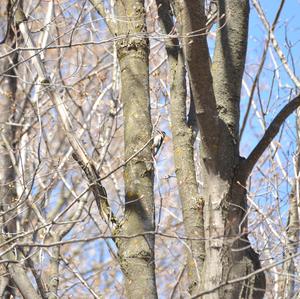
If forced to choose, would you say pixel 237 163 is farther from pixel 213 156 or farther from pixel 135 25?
pixel 135 25

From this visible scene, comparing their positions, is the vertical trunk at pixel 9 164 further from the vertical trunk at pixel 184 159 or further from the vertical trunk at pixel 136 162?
the vertical trunk at pixel 184 159

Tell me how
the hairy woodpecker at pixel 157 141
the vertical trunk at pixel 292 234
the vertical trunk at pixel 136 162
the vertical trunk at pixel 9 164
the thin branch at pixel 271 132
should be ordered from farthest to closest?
the vertical trunk at pixel 292 234 → the vertical trunk at pixel 9 164 → the hairy woodpecker at pixel 157 141 → the vertical trunk at pixel 136 162 → the thin branch at pixel 271 132

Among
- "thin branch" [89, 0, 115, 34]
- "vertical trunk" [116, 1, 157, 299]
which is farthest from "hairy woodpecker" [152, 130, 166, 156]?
"thin branch" [89, 0, 115, 34]

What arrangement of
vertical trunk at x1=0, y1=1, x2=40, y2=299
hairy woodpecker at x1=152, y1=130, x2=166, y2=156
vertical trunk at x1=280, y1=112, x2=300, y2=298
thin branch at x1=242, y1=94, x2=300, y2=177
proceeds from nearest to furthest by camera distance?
thin branch at x1=242, y1=94, x2=300, y2=177, hairy woodpecker at x1=152, y1=130, x2=166, y2=156, vertical trunk at x1=0, y1=1, x2=40, y2=299, vertical trunk at x1=280, y1=112, x2=300, y2=298

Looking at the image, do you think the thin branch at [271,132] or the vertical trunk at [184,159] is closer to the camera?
the thin branch at [271,132]

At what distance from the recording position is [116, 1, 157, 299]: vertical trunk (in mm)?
2912

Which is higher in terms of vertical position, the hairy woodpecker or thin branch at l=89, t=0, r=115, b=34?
thin branch at l=89, t=0, r=115, b=34

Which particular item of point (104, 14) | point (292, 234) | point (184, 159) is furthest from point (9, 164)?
point (184, 159)

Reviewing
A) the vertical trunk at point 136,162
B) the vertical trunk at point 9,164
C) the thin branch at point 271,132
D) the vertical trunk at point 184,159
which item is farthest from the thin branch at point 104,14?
the thin branch at point 271,132

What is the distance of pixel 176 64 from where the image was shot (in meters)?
3.57

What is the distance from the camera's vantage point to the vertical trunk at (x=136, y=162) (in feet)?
9.55

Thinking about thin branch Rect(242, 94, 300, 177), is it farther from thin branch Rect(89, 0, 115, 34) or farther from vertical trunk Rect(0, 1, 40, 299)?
vertical trunk Rect(0, 1, 40, 299)

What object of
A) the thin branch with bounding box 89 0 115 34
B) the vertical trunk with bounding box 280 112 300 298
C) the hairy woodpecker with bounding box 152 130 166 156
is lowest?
the vertical trunk with bounding box 280 112 300 298

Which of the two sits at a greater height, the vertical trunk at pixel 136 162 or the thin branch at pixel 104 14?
the thin branch at pixel 104 14
